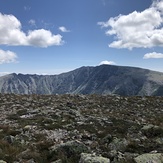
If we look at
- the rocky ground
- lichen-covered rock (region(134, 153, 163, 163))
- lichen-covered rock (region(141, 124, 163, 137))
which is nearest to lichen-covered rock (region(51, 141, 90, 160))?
the rocky ground

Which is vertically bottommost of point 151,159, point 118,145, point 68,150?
point 118,145

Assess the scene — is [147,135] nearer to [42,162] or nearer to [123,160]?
[123,160]

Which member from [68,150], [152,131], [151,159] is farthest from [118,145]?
[152,131]

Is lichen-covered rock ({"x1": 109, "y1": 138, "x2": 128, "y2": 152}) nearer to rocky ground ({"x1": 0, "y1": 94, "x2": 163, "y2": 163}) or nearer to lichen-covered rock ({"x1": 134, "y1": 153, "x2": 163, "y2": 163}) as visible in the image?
rocky ground ({"x1": 0, "y1": 94, "x2": 163, "y2": 163})

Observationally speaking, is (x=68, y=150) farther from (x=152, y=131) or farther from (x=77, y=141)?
(x=152, y=131)

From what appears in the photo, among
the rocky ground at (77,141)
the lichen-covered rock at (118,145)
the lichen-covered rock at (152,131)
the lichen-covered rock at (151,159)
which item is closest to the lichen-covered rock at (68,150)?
the rocky ground at (77,141)

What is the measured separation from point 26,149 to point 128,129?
8.44 m

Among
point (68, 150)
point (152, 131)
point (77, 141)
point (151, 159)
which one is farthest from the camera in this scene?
point (152, 131)

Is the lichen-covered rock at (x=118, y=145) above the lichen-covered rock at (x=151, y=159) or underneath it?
underneath

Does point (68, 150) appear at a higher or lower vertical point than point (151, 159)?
lower

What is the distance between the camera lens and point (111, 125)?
19.5 metres

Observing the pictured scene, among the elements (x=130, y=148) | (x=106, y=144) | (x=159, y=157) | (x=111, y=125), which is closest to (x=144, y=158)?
(x=159, y=157)

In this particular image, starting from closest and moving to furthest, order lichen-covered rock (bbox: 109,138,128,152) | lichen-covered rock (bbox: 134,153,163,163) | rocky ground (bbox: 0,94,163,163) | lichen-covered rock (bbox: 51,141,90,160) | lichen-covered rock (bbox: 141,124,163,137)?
lichen-covered rock (bbox: 134,153,163,163) → rocky ground (bbox: 0,94,163,163) → lichen-covered rock (bbox: 51,141,90,160) → lichen-covered rock (bbox: 109,138,128,152) → lichen-covered rock (bbox: 141,124,163,137)

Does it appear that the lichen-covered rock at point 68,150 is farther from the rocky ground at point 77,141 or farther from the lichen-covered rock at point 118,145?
the lichen-covered rock at point 118,145
